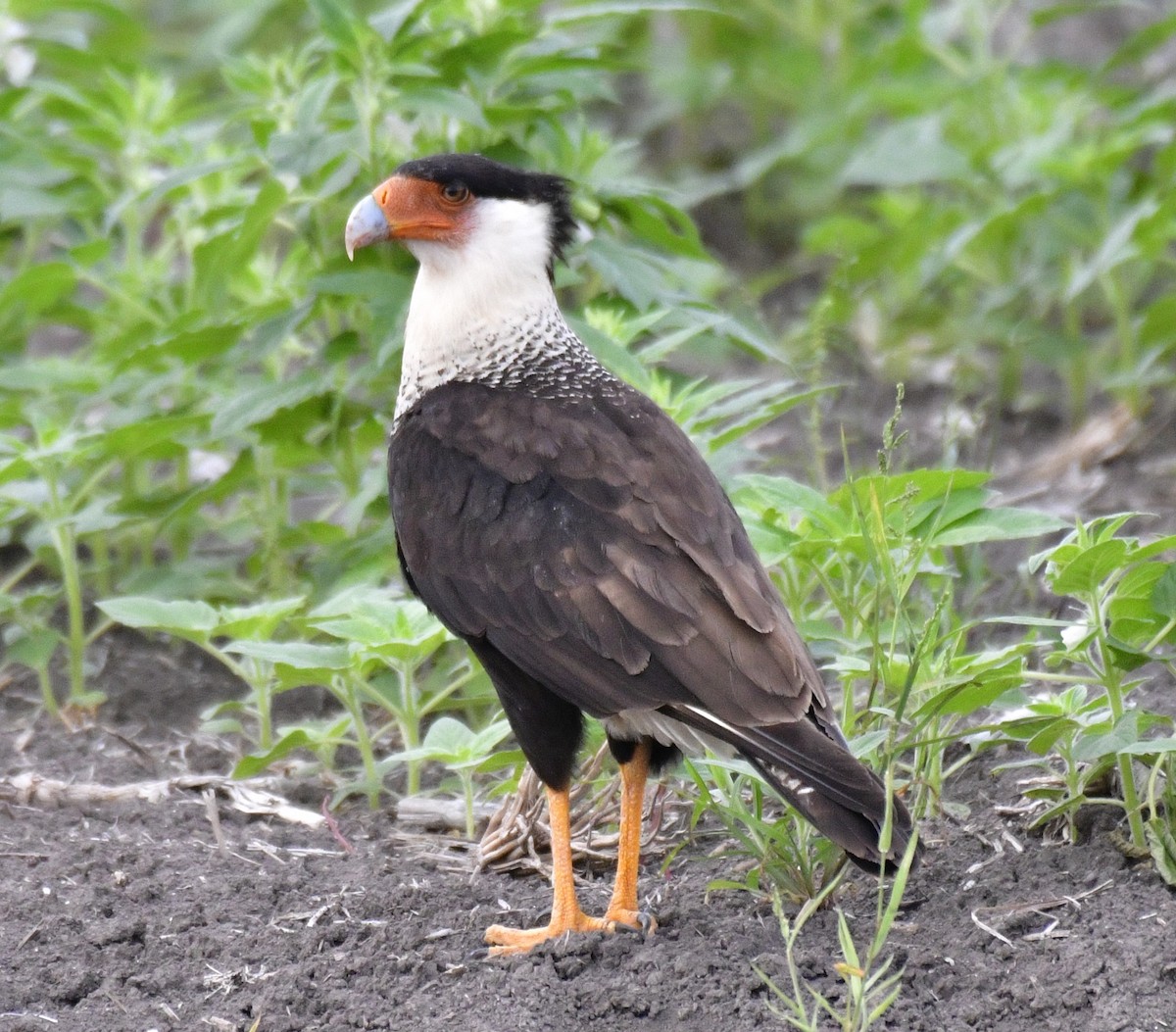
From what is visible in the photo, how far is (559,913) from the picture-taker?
134 inches

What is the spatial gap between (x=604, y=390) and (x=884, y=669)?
2.88ft

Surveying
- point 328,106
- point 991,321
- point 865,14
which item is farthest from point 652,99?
point 328,106

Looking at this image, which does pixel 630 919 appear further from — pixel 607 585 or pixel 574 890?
pixel 607 585

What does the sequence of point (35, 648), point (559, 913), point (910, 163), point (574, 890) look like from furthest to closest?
point (910, 163)
point (35, 648)
point (574, 890)
point (559, 913)

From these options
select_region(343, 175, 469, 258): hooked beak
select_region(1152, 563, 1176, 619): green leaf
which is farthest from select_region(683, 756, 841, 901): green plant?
select_region(343, 175, 469, 258): hooked beak

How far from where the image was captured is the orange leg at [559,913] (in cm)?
331

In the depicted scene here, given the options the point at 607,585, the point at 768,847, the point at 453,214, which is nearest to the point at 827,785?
the point at 768,847

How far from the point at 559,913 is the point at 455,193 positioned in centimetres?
164

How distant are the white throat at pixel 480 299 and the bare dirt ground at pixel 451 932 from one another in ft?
3.47

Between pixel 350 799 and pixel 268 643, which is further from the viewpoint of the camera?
pixel 350 799

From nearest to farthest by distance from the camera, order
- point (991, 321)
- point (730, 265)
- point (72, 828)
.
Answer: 1. point (72, 828)
2. point (991, 321)
3. point (730, 265)

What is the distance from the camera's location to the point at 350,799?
4219mm

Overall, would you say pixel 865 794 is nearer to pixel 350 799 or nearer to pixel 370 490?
pixel 350 799

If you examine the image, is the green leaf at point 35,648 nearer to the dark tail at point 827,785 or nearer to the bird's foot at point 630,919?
the bird's foot at point 630,919
